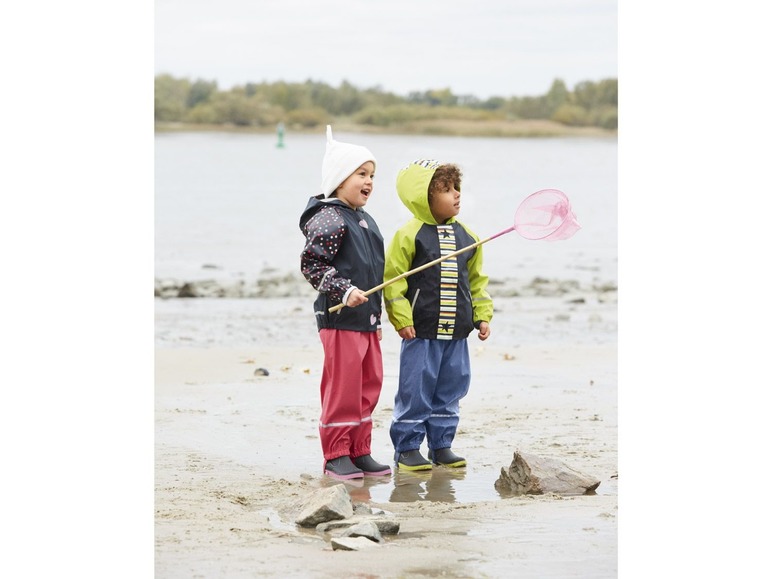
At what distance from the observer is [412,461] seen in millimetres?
6270

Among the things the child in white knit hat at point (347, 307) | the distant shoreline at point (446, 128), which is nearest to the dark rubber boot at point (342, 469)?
the child in white knit hat at point (347, 307)

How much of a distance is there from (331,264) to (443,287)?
1.98 ft

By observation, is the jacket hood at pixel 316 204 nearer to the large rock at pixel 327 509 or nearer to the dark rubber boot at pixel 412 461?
the dark rubber boot at pixel 412 461

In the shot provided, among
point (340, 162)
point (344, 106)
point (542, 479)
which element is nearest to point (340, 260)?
point (340, 162)

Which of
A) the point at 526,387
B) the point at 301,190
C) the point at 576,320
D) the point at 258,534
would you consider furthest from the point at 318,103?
the point at 258,534

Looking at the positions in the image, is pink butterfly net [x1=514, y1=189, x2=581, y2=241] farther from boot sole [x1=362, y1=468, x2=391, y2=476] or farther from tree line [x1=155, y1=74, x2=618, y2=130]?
tree line [x1=155, y1=74, x2=618, y2=130]

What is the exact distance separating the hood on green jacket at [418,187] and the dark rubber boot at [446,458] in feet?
3.86

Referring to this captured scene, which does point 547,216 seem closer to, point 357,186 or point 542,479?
point 357,186

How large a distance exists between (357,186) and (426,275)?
22.4 inches

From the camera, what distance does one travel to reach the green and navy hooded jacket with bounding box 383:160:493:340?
6.21m

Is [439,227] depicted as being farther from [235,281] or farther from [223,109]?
[223,109]

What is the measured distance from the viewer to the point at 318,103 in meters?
48.3

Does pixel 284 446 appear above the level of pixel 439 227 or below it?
below

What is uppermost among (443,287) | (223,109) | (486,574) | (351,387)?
(223,109)
